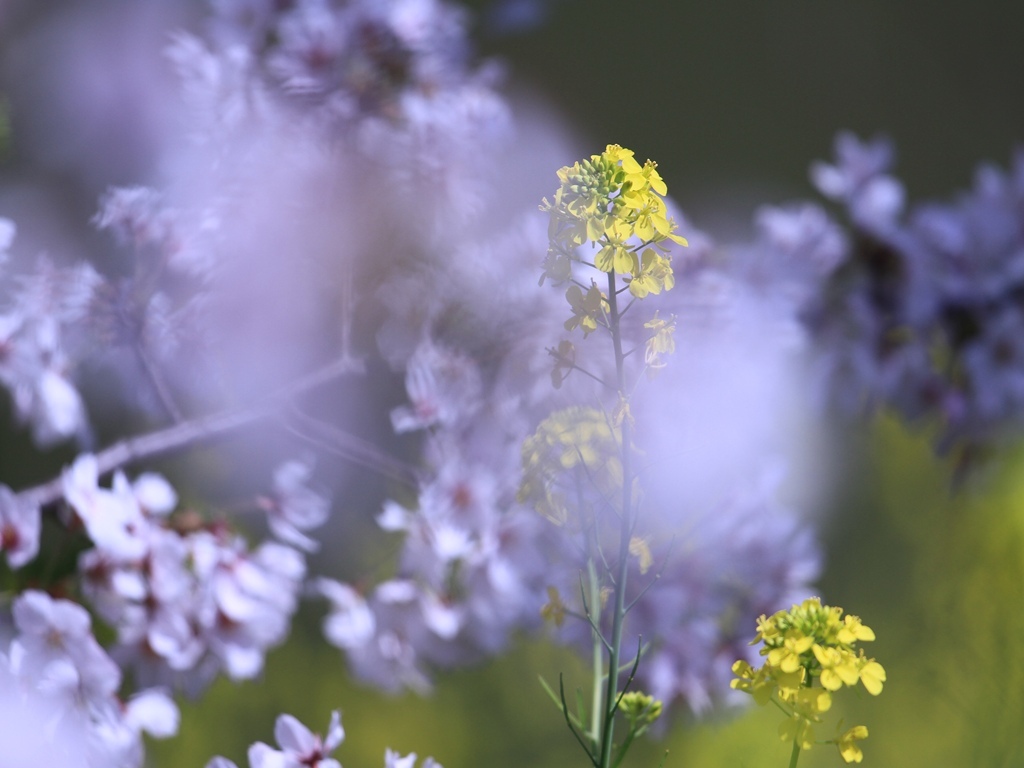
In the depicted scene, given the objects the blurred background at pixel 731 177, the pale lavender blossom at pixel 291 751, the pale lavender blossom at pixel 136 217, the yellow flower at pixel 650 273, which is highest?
the blurred background at pixel 731 177

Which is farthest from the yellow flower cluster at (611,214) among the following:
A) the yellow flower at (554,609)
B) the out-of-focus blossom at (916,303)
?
the out-of-focus blossom at (916,303)

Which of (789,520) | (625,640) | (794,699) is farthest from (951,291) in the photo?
(794,699)

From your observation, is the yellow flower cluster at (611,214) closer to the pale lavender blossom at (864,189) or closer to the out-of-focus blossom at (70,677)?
the out-of-focus blossom at (70,677)

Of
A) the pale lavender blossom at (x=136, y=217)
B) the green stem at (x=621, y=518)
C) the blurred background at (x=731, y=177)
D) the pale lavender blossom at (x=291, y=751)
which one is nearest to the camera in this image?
the green stem at (x=621, y=518)

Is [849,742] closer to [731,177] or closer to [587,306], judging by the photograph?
[587,306]

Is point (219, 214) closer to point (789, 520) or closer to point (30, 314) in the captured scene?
point (30, 314)

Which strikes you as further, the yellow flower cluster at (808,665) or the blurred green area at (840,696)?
the blurred green area at (840,696)
